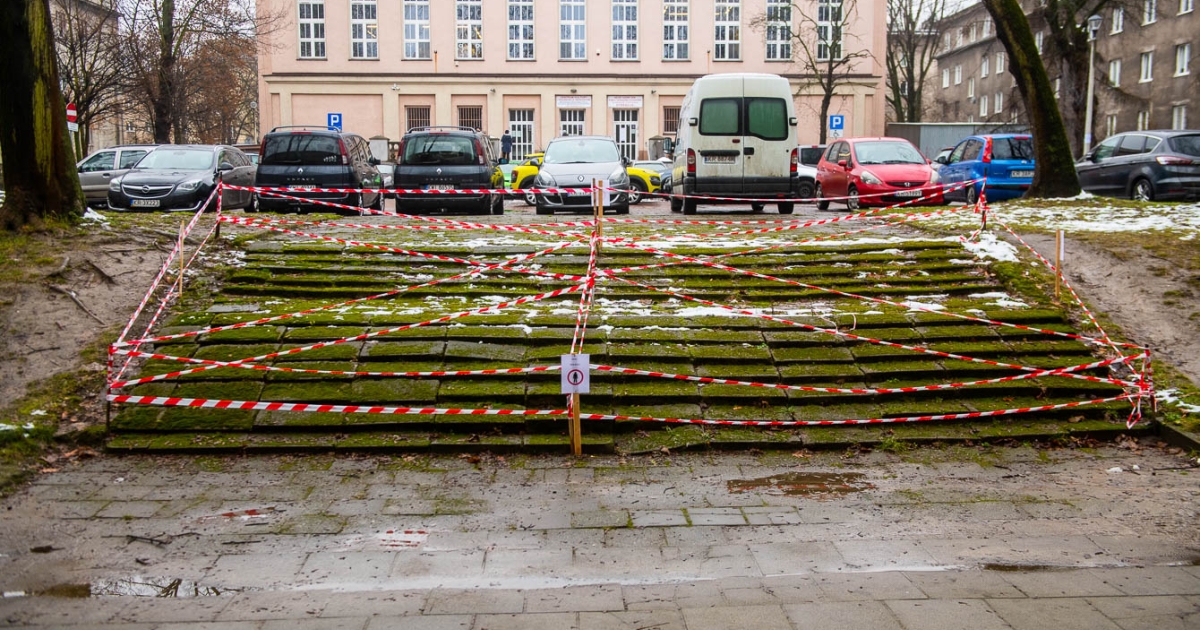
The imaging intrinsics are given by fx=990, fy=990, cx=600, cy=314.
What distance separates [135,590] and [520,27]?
45.3 m

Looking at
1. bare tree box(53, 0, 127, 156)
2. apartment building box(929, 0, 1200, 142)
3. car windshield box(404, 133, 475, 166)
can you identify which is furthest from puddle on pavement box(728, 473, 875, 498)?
apartment building box(929, 0, 1200, 142)

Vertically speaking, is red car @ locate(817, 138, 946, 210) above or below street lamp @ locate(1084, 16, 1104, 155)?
below

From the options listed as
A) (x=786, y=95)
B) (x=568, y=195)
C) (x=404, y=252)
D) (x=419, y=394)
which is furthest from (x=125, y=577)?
(x=786, y=95)

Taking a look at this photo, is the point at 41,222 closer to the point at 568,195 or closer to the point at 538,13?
the point at 568,195

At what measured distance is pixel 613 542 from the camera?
5.88 m

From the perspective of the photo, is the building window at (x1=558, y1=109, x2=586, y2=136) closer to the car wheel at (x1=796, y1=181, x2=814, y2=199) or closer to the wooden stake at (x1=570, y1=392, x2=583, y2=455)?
the car wheel at (x1=796, y1=181, x2=814, y2=199)

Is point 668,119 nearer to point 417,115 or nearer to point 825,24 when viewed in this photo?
point 825,24

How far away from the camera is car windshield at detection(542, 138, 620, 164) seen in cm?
1886

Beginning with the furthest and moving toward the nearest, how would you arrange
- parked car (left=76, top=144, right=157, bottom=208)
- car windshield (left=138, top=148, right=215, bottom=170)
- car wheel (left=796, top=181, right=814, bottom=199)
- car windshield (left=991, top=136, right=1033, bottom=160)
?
car wheel (left=796, top=181, right=814, bottom=199) → parked car (left=76, top=144, right=157, bottom=208) → car windshield (left=991, top=136, right=1033, bottom=160) → car windshield (left=138, top=148, right=215, bottom=170)

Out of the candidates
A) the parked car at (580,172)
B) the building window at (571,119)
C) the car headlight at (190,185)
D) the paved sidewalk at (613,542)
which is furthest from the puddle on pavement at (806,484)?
the building window at (571,119)

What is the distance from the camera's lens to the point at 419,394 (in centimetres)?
833

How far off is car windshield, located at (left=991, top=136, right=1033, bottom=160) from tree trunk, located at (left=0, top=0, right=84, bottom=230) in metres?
17.0

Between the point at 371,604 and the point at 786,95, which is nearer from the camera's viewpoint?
the point at 371,604

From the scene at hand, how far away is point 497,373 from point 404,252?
3.75 metres
